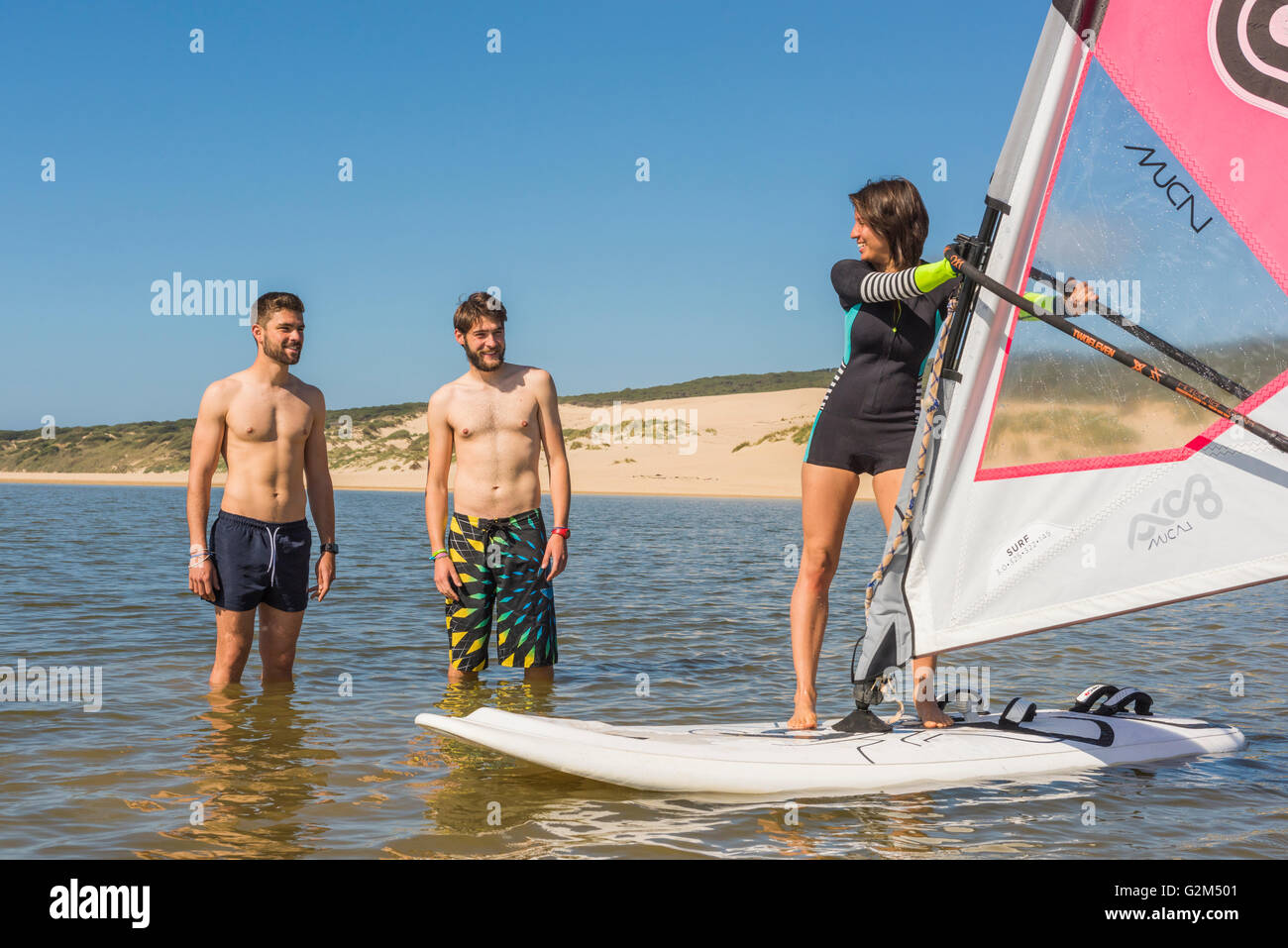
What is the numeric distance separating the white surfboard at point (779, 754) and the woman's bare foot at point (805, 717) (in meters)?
0.06

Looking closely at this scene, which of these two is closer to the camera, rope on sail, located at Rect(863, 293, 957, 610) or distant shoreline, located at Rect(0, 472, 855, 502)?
rope on sail, located at Rect(863, 293, 957, 610)

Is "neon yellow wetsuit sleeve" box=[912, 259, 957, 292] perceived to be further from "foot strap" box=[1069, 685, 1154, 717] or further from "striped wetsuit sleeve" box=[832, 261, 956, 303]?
"foot strap" box=[1069, 685, 1154, 717]

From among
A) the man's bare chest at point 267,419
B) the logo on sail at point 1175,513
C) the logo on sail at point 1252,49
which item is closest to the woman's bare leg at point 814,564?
the logo on sail at point 1175,513

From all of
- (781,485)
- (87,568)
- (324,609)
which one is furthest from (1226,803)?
(781,485)

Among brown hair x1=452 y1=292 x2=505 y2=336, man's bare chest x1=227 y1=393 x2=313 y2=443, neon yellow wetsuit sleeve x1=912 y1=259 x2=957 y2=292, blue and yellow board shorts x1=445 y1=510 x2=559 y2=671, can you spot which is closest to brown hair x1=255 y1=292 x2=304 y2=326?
man's bare chest x1=227 y1=393 x2=313 y2=443

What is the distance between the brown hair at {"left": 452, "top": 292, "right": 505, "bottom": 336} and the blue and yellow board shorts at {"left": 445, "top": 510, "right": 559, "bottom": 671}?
1152 mm

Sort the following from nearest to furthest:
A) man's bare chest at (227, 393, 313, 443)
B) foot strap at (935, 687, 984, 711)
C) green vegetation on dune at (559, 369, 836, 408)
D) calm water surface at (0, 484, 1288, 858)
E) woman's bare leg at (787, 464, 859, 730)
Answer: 1. calm water surface at (0, 484, 1288, 858)
2. woman's bare leg at (787, 464, 859, 730)
3. foot strap at (935, 687, 984, 711)
4. man's bare chest at (227, 393, 313, 443)
5. green vegetation on dune at (559, 369, 836, 408)

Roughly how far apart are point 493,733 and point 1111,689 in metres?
3.37

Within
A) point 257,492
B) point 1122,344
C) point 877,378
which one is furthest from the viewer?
point 257,492

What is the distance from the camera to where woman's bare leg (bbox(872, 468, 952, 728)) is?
4605mm

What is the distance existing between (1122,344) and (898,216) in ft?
4.19

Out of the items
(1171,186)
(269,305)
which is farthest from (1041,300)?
(269,305)

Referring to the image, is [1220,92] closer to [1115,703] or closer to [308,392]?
[1115,703]

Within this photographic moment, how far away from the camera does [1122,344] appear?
12.4 ft
